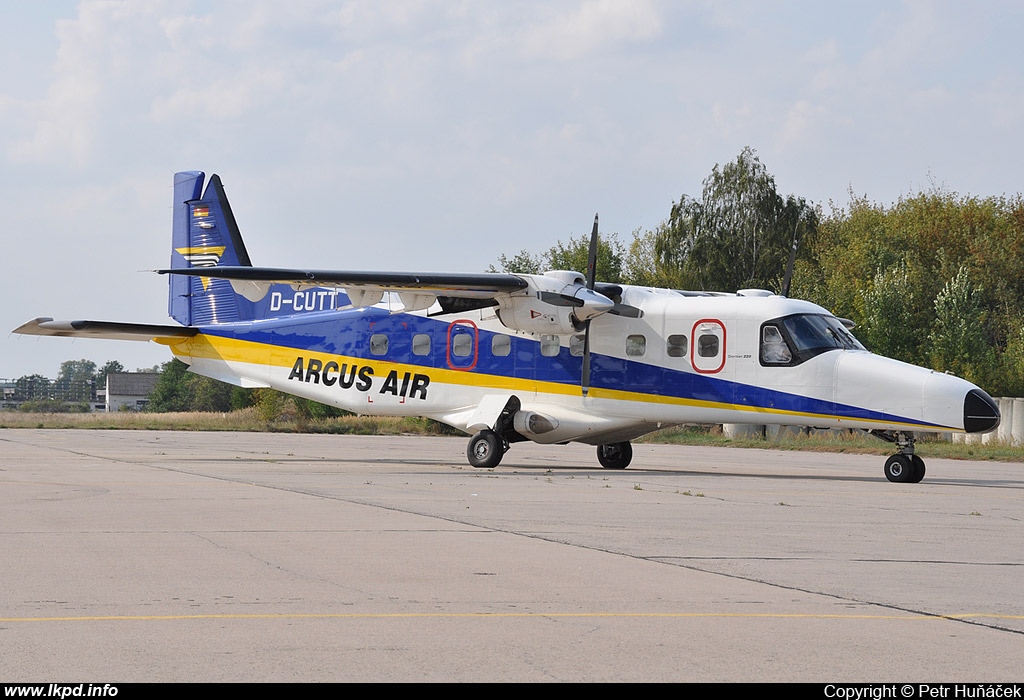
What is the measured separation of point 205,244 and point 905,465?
15751mm

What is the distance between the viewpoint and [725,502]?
14.4m

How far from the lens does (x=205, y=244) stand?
25.4 meters

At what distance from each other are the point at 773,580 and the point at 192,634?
13.8ft

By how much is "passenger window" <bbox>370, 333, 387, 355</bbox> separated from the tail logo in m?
4.62

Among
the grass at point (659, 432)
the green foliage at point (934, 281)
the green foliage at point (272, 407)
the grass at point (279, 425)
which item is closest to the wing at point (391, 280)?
the grass at point (659, 432)

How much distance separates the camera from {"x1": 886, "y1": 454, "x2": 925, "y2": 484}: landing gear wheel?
59.9ft

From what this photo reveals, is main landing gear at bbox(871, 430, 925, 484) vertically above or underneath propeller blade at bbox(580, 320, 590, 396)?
underneath

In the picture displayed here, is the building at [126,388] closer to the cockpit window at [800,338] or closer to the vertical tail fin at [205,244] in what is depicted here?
the vertical tail fin at [205,244]

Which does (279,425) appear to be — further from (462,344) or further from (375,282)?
(375,282)

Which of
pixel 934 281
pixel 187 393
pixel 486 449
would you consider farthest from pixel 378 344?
pixel 187 393

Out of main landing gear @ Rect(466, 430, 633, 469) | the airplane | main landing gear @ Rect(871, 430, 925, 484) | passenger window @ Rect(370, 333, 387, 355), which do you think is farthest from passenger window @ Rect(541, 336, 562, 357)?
main landing gear @ Rect(871, 430, 925, 484)

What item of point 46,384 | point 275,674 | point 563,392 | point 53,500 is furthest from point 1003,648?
point 46,384

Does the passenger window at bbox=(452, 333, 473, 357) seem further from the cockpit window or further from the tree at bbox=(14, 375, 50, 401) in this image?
the tree at bbox=(14, 375, 50, 401)
